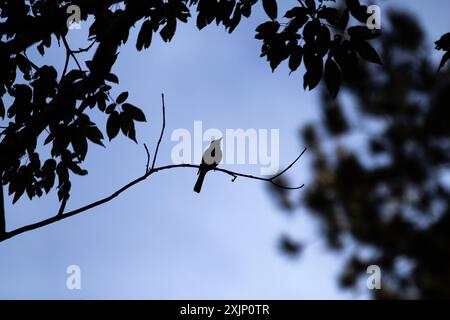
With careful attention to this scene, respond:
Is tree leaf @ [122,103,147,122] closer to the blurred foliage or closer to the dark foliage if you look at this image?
the dark foliage

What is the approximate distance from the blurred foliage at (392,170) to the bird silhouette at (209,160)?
9.64 m

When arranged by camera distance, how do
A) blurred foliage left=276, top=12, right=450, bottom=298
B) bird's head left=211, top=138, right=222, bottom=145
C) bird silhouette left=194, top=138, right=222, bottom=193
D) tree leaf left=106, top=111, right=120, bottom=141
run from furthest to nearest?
blurred foliage left=276, top=12, right=450, bottom=298 < bird's head left=211, top=138, right=222, bottom=145 < tree leaf left=106, top=111, right=120, bottom=141 < bird silhouette left=194, top=138, right=222, bottom=193

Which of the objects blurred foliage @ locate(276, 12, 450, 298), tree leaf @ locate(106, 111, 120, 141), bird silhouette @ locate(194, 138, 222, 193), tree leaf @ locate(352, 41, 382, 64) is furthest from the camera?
blurred foliage @ locate(276, 12, 450, 298)

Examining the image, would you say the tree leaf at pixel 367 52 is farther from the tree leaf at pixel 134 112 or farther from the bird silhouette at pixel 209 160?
the tree leaf at pixel 134 112

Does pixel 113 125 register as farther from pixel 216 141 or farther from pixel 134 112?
pixel 216 141

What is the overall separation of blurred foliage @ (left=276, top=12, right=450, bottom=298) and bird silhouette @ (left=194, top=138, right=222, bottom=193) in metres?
9.64

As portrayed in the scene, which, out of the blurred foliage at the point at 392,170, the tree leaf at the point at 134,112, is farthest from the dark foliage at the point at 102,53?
the blurred foliage at the point at 392,170

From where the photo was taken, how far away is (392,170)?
12.3 meters

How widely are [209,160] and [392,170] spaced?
10896 mm

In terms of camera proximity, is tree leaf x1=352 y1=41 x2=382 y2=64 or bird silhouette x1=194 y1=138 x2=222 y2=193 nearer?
tree leaf x1=352 y1=41 x2=382 y2=64

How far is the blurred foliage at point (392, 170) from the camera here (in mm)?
11531

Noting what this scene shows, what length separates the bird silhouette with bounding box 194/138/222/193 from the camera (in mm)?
2316

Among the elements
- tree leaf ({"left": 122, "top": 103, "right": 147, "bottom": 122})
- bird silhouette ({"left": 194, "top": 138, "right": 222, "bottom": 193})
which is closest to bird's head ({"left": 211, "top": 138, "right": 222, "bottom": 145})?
bird silhouette ({"left": 194, "top": 138, "right": 222, "bottom": 193})
